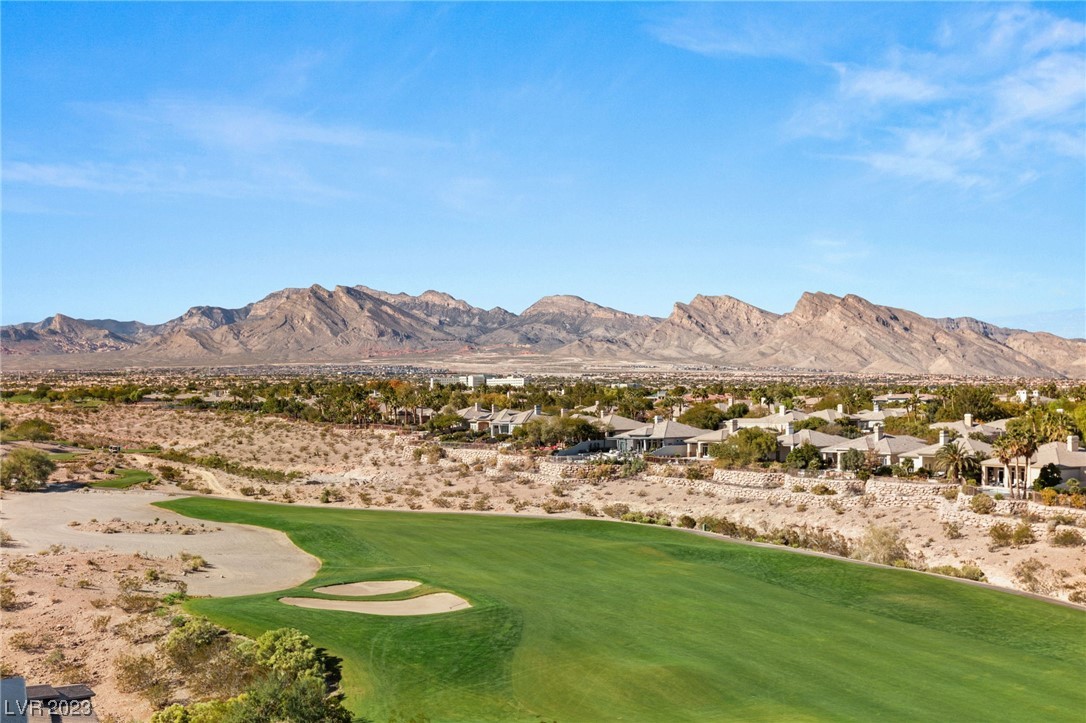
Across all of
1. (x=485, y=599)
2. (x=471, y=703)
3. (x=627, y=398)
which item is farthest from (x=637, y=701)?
(x=627, y=398)

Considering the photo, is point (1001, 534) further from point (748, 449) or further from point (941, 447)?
point (748, 449)

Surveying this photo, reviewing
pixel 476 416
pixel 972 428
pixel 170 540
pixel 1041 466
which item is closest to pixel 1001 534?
pixel 1041 466

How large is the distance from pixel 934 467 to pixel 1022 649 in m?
22.3

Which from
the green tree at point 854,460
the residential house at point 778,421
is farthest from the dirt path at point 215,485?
the green tree at point 854,460

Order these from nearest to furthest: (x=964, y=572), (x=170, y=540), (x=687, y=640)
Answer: (x=687, y=640) → (x=964, y=572) → (x=170, y=540)

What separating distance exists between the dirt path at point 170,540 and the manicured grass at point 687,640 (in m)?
2.03

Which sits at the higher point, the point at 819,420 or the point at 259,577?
the point at 819,420

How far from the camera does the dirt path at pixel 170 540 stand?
3203 centimetres

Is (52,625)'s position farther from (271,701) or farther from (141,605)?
(271,701)

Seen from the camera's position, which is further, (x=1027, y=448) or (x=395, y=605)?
(x=1027, y=448)

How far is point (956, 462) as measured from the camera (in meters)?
43.2

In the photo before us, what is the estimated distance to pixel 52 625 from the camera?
2403 cm

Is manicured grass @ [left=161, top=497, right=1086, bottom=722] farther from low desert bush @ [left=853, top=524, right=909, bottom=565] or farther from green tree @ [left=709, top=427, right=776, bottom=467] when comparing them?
green tree @ [left=709, top=427, right=776, bottom=467]

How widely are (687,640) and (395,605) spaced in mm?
9229
